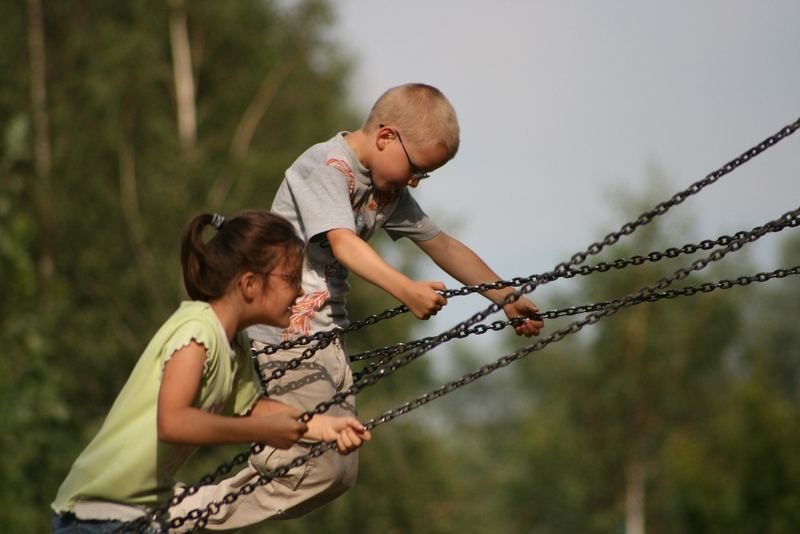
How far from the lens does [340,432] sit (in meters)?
4.10

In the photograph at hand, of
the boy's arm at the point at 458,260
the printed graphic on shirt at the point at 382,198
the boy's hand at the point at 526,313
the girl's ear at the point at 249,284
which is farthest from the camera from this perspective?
the boy's arm at the point at 458,260

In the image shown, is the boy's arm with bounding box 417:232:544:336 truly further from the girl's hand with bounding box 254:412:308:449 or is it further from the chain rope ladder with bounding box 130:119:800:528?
the girl's hand with bounding box 254:412:308:449

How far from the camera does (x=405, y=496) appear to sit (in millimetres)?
19203

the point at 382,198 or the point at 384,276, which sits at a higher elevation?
the point at 382,198

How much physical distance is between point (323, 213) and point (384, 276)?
36 centimetres

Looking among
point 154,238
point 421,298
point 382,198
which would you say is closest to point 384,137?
point 382,198

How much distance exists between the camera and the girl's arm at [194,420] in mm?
3723

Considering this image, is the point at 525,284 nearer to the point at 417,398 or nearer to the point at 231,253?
the point at 417,398

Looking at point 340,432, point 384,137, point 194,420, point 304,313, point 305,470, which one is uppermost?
point 384,137

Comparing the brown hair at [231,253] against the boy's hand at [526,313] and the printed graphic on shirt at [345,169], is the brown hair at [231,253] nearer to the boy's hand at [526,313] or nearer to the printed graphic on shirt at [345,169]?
the printed graphic on shirt at [345,169]

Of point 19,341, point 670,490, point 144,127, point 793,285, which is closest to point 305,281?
point 19,341

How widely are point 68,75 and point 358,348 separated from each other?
18.0 feet

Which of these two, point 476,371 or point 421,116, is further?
point 421,116

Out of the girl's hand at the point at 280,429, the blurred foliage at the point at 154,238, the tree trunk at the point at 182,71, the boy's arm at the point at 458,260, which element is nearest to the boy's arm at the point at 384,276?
the girl's hand at the point at 280,429
